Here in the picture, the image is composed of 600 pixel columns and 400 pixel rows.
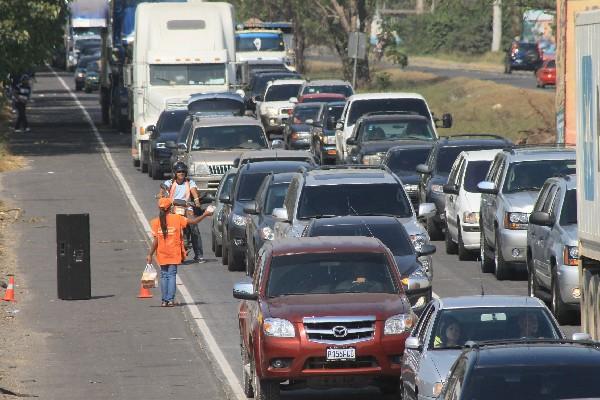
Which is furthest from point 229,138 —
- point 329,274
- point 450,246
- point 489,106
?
point 489,106

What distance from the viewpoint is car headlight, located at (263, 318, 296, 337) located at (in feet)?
50.0

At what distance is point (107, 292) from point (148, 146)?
740 inches

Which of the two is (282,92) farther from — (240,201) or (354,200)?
(354,200)

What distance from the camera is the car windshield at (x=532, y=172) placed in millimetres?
25594

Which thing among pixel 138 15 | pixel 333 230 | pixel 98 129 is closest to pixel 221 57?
pixel 138 15

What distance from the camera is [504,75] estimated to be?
9356 cm

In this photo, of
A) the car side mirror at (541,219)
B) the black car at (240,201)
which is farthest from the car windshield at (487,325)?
the black car at (240,201)

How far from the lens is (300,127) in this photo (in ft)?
161

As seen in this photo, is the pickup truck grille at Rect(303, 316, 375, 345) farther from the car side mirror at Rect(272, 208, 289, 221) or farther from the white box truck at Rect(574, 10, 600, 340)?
the car side mirror at Rect(272, 208, 289, 221)

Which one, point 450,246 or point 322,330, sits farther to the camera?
point 450,246

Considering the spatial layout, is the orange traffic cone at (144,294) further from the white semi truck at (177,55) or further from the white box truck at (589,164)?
the white semi truck at (177,55)

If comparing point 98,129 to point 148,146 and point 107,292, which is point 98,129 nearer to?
point 148,146

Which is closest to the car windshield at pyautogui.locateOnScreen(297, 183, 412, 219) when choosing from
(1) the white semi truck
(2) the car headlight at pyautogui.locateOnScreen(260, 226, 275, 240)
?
(2) the car headlight at pyautogui.locateOnScreen(260, 226, 275, 240)

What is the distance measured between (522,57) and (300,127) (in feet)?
158
